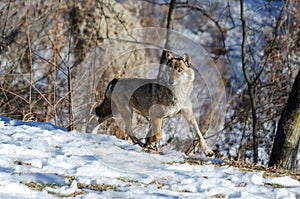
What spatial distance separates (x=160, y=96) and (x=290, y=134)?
6.08ft

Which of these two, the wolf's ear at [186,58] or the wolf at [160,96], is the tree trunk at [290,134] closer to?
the wolf at [160,96]

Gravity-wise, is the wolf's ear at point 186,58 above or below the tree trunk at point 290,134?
above

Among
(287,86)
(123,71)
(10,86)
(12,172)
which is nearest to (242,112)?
(287,86)

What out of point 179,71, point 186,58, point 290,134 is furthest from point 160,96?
point 290,134

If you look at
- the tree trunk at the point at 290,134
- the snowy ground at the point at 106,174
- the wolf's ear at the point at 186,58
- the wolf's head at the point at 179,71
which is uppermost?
the wolf's ear at the point at 186,58

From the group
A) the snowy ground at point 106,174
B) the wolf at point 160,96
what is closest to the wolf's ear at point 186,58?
the wolf at point 160,96

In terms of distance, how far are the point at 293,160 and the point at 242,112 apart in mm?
4337

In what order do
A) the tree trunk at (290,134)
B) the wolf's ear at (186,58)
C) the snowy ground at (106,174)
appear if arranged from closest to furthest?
1. the snowy ground at (106,174)
2. the wolf's ear at (186,58)
3. the tree trunk at (290,134)

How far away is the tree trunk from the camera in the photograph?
6.59m

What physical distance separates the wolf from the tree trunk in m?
1.06

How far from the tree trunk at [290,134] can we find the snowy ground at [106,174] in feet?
5.62

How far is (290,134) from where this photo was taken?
6625mm

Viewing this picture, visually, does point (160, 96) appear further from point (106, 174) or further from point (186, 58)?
point (106, 174)

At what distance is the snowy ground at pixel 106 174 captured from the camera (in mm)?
4133
